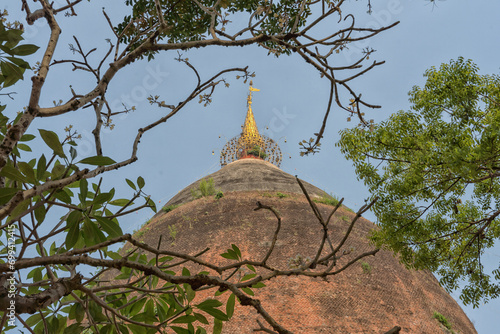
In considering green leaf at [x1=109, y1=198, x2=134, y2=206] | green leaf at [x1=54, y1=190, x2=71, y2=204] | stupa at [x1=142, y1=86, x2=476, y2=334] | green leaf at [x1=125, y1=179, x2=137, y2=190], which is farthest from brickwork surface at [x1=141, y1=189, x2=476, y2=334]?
green leaf at [x1=54, y1=190, x2=71, y2=204]

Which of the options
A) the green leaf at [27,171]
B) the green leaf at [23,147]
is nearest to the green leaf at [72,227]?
the green leaf at [27,171]

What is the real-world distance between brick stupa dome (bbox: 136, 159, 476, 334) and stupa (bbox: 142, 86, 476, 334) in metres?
0.02

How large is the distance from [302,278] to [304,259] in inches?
82.9

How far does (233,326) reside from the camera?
835 centimetres

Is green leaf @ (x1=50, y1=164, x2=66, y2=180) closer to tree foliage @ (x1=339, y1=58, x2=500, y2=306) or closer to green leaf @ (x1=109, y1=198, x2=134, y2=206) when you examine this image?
green leaf @ (x1=109, y1=198, x2=134, y2=206)

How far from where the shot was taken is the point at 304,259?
813 cm

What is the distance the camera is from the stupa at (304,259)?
347 inches

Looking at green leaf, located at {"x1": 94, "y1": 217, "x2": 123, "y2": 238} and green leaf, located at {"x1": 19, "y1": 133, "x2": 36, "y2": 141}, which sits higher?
green leaf, located at {"x1": 19, "y1": 133, "x2": 36, "y2": 141}

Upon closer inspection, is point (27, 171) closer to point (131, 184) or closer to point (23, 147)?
point (131, 184)

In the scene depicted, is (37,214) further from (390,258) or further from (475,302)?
(390,258)

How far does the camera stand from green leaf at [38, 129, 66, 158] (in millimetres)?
2064

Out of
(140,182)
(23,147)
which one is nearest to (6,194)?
(140,182)

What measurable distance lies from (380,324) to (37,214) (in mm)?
7893

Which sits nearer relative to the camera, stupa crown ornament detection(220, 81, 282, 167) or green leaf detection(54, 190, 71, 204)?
green leaf detection(54, 190, 71, 204)
